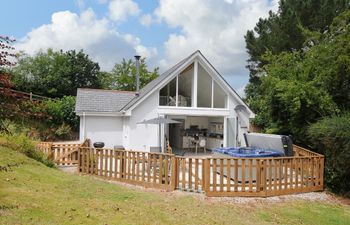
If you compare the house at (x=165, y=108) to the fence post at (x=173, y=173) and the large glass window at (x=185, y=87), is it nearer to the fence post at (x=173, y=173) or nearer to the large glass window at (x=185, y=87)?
the large glass window at (x=185, y=87)

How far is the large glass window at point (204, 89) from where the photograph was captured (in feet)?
66.5

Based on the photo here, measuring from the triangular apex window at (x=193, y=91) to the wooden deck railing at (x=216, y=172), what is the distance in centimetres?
791

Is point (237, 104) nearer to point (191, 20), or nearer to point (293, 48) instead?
point (191, 20)

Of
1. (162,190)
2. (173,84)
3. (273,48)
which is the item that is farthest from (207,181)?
(273,48)

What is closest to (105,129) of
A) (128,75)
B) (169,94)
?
(169,94)

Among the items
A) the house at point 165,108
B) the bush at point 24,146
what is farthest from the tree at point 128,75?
the bush at point 24,146

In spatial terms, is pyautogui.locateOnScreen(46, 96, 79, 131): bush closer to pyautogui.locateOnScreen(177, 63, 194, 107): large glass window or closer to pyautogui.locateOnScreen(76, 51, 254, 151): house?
pyautogui.locateOnScreen(76, 51, 254, 151): house

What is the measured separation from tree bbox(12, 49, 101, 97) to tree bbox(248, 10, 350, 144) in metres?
33.5

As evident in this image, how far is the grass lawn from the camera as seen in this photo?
20.7 ft

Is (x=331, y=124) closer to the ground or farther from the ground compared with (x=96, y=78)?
closer to the ground

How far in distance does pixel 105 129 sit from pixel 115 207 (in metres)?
12.7

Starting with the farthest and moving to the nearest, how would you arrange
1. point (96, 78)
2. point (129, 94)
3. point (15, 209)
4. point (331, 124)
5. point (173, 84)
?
point (96, 78) < point (129, 94) < point (173, 84) < point (331, 124) < point (15, 209)

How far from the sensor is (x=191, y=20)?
19750 millimetres

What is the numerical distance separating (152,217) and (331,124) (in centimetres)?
812
